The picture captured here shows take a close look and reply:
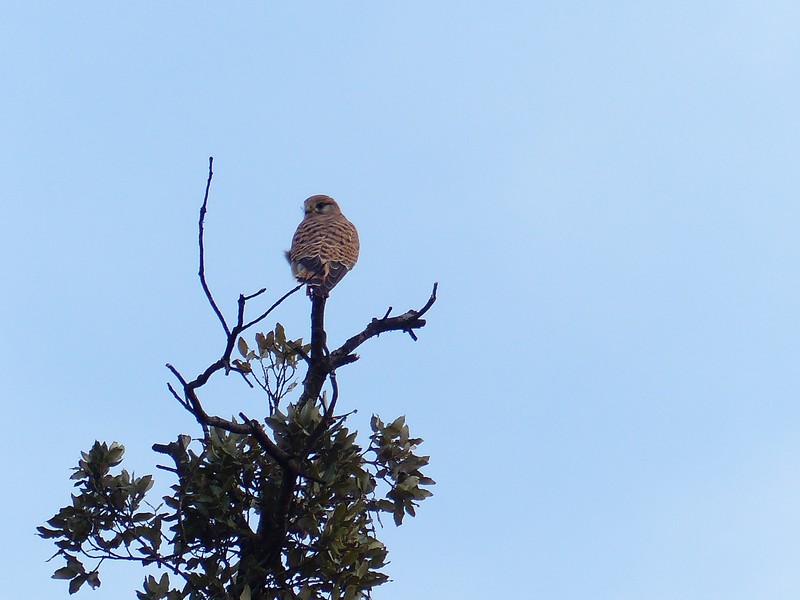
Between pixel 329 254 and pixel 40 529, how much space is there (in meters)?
3.03

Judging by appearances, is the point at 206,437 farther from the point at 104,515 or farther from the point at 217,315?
the point at 217,315

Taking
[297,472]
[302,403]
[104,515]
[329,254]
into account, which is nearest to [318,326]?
[302,403]

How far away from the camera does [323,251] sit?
250 inches

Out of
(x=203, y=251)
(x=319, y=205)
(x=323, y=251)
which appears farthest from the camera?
(x=319, y=205)

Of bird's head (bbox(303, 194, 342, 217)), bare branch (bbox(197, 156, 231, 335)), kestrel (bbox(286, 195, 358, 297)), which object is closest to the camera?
bare branch (bbox(197, 156, 231, 335))

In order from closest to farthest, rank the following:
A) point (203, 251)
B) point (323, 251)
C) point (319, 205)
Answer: point (203, 251)
point (323, 251)
point (319, 205)

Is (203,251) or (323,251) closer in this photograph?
(203,251)

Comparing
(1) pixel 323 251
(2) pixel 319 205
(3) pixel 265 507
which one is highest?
(2) pixel 319 205

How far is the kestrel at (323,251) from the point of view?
231 inches

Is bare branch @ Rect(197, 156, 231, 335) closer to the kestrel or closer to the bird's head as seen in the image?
the kestrel

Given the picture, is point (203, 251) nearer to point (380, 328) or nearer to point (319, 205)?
point (380, 328)

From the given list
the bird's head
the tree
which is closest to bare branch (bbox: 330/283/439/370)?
the tree

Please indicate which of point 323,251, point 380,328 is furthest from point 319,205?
point 380,328

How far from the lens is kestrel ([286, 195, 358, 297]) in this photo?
231 inches
